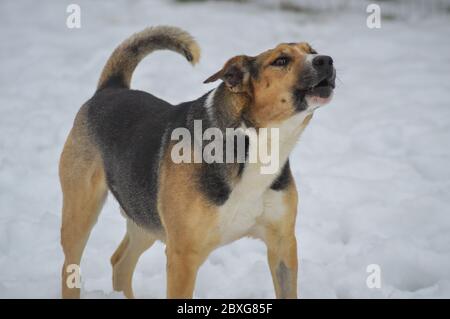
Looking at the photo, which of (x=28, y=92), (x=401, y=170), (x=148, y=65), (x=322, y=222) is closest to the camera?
(x=322, y=222)

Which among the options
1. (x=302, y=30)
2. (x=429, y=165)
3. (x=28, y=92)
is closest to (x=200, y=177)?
(x=429, y=165)

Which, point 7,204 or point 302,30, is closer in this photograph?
point 7,204

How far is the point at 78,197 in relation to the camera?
5.03 metres

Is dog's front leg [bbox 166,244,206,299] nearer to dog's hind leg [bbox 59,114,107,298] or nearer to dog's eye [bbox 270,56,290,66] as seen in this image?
dog's hind leg [bbox 59,114,107,298]

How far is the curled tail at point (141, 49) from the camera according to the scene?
514 cm

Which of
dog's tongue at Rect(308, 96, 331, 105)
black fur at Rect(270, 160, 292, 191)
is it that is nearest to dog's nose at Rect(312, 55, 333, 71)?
dog's tongue at Rect(308, 96, 331, 105)

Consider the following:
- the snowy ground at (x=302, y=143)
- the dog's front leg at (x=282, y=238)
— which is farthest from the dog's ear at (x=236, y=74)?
the snowy ground at (x=302, y=143)

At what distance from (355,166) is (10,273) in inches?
140

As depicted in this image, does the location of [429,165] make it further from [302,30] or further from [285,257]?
[302,30]

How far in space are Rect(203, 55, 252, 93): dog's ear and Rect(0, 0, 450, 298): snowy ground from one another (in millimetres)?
1806

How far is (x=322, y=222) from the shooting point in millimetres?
6219

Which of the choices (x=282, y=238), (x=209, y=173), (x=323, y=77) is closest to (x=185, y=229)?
(x=209, y=173)

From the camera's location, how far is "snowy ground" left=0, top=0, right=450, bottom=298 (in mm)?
5484
